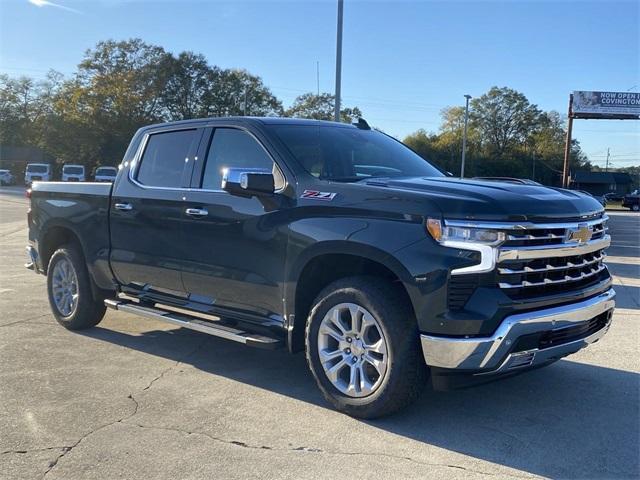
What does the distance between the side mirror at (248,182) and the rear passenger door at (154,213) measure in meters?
0.81

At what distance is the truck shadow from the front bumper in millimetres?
473

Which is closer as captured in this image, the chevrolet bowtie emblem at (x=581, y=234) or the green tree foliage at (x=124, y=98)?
the chevrolet bowtie emblem at (x=581, y=234)

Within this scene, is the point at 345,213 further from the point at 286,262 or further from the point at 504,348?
the point at 504,348

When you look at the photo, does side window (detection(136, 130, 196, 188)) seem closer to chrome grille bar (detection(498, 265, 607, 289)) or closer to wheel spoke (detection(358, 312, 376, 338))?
wheel spoke (detection(358, 312, 376, 338))

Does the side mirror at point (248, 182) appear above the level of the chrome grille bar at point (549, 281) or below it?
above

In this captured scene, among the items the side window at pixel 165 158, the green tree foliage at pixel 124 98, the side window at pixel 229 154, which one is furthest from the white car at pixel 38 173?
the side window at pixel 229 154

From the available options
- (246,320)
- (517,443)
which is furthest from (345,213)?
(517,443)

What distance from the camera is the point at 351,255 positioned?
4.08 meters

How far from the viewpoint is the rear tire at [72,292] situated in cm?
622

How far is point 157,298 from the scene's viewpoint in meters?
5.48

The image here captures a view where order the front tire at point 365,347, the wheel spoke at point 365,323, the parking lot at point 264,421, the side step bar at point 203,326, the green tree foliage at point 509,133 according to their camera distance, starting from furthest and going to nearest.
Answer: the green tree foliage at point 509,133
the side step bar at point 203,326
the wheel spoke at point 365,323
the front tire at point 365,347
the parking lot at point 264,421

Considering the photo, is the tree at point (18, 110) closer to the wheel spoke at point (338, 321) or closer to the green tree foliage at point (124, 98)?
the green tree foliage at point (124, 98)

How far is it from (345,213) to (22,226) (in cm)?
1694

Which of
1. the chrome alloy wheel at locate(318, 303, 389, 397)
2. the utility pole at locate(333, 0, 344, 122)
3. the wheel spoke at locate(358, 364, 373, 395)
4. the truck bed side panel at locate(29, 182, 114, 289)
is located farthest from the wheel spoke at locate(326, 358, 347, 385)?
the utility pole at locate(333, 0, 344, 122)
